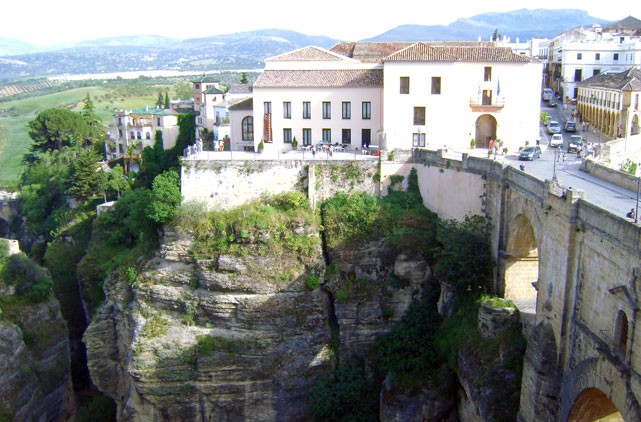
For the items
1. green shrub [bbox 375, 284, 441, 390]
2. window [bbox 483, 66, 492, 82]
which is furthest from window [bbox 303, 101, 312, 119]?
green shrub [bbox 375, 284, 441, 390]

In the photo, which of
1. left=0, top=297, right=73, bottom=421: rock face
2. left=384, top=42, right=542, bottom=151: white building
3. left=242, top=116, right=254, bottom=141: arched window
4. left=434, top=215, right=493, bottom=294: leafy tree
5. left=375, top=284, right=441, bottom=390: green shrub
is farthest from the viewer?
left=242, top=116, right=254, bottom=141: arched window

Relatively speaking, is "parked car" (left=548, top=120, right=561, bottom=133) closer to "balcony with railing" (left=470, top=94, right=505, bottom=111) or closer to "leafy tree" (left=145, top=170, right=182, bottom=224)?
"balcony with railing" (left=470, top=94, right=505, bottom=111)

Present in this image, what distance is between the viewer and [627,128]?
138 feet

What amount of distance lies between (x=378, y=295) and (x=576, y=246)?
13904 mm

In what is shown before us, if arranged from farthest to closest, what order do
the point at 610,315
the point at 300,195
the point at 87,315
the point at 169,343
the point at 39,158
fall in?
1. the point at 39,158
2. the point at 87,315
3. the point at 300,195
4. the point at 169,343
5. the point at 610,315

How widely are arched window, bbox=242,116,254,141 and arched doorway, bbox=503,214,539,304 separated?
21.9m

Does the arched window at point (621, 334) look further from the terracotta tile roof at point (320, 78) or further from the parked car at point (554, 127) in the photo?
the parked car at point (554, 127)

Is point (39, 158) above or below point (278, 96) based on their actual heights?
below

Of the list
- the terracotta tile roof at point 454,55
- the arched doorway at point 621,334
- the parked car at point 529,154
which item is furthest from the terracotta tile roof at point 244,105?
the arched doorway at point 621,334

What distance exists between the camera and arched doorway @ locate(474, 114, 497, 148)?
1602 inches

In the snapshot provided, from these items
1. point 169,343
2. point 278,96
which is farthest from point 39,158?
point 169,343

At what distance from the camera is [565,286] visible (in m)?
21.6

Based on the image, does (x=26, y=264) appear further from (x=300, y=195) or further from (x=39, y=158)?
(x=39, y=158)

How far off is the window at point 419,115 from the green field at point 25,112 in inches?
2240
